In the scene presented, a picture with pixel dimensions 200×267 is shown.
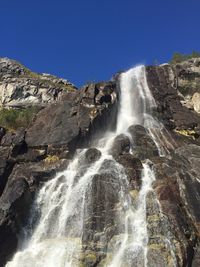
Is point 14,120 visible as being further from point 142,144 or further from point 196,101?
point 196,101

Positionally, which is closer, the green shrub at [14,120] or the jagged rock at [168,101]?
the jagged rock at [168,101]

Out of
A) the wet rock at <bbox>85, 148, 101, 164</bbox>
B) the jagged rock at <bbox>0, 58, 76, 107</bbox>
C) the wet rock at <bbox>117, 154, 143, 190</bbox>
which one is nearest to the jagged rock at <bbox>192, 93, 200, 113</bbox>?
the jagged rock at <bbox>0, 58, 76, 107</bbox>

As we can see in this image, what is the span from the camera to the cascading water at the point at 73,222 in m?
42.3

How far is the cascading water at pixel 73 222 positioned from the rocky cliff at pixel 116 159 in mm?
830

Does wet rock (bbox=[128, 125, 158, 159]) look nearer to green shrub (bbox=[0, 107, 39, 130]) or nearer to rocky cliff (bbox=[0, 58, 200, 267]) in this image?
rocky cliff (bbox=[0, 58, 200, 267])

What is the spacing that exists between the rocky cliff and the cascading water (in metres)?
0.83

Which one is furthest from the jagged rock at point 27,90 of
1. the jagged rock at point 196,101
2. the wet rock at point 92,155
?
the wet rock at point 92,155

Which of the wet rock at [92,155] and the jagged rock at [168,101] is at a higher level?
the jagged rock at [168,101]

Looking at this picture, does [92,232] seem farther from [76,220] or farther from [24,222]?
[24,222]

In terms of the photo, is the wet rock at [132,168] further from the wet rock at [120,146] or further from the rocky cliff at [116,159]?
the wet rock at [120,146]

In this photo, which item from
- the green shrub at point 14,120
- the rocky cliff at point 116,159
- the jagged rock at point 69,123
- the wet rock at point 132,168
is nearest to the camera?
the rocky cliff at point 116,159

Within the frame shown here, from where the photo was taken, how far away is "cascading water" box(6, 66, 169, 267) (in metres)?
42.3

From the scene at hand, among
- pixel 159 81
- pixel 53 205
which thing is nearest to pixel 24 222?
pixel 53 205

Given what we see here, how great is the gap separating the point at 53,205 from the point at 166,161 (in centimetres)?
1477
